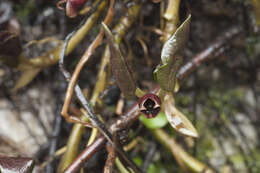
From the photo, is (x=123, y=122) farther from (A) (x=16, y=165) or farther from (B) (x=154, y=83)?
(B) (x=154, y=83)

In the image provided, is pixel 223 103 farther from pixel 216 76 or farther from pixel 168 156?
pixel 168 156

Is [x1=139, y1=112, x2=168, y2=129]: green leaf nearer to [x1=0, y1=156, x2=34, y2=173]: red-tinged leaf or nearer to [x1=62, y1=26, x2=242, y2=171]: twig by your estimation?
[x1=62, y1=26, x2=242, y2=171]: twig

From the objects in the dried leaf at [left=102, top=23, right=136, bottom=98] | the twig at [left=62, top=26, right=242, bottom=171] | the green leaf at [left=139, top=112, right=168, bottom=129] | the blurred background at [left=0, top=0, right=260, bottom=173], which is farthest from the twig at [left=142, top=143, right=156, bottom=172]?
the dried leaf at [left=102, top=23, right=136, bottom=98]

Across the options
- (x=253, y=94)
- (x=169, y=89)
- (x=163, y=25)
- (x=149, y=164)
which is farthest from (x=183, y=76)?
(x=253, y=94)

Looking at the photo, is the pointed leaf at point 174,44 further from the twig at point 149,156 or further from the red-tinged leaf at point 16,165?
the twig at point 149,156

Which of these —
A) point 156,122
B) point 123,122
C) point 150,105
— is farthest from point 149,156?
point 150,105

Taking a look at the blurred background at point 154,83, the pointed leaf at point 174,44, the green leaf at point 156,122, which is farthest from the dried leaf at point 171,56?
the blurred background at point 154,83

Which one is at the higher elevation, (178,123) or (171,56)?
(171,56)
